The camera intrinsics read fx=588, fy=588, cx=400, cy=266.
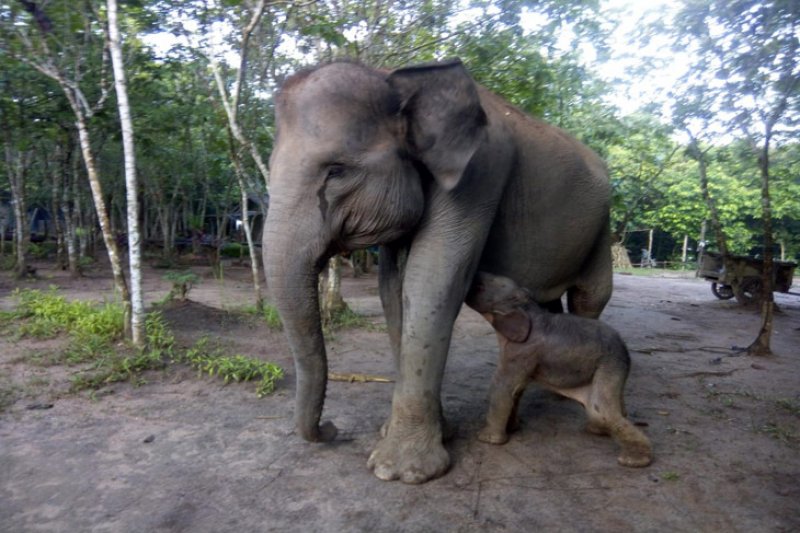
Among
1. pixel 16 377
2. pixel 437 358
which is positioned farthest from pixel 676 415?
pixel 16 377

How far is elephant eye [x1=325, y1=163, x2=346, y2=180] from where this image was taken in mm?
2992

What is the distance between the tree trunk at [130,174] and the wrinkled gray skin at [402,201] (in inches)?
115

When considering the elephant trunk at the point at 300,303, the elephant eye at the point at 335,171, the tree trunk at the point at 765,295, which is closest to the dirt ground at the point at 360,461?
the elephant trunk at the point at 300,303

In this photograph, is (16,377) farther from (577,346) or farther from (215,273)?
(215,273)

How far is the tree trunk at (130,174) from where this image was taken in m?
5.41

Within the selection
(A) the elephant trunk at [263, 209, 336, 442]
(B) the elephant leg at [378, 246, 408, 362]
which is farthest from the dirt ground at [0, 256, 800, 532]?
(B) the elephant leg at [378, 246, 408, 362]

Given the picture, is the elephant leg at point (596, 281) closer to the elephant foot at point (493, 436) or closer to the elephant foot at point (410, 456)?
the elephant foot at point (493, 436)

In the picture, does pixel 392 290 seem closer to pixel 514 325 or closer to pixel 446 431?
pixel 514 325

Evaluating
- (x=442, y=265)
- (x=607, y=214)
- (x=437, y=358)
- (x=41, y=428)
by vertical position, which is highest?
(x=607, y=214)

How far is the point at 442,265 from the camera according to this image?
3336 mm

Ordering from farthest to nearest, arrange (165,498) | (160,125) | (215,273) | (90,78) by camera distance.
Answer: (215,273), (160,125), (90,78), (165,498)

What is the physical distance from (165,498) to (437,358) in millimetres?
1612

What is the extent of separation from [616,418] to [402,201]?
5.90ft

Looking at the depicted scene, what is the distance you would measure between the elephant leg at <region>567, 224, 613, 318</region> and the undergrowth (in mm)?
2649
